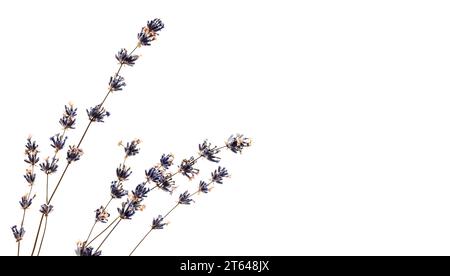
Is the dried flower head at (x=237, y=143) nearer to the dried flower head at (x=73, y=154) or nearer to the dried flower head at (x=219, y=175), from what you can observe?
the dried flower head at (x=219, y=175)

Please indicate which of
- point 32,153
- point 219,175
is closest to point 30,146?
point 32,153

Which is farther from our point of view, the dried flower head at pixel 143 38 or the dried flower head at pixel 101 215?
the dried flower head at pixel 143 38

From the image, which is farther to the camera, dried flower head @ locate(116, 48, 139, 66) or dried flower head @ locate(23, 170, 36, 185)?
→ dried flower head @ locate(116, 48, 139, 66)

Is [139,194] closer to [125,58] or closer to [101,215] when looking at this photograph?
[101,215]

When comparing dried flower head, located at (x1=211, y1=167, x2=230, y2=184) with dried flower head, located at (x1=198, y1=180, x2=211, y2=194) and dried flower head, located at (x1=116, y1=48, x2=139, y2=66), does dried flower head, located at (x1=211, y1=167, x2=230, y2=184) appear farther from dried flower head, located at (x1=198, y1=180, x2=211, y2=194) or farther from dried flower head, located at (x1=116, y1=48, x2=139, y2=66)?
dried flower head, located at (x1=116, y1=48, x2=139, y2=66)
